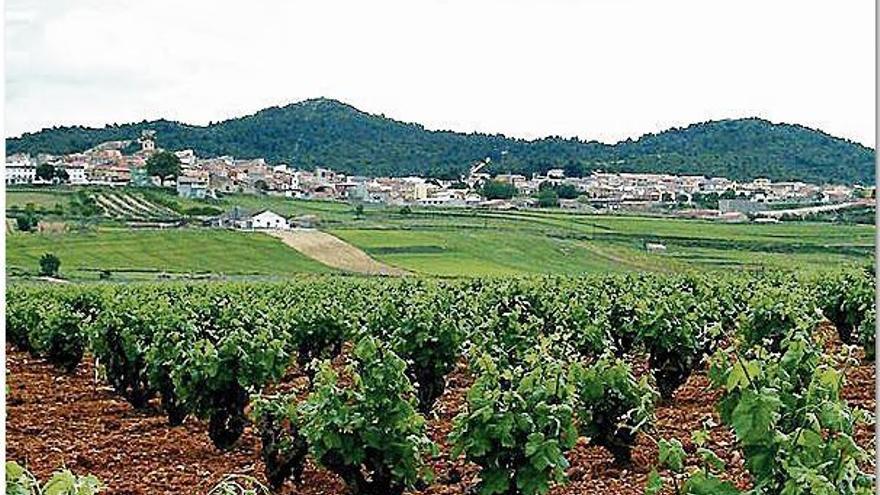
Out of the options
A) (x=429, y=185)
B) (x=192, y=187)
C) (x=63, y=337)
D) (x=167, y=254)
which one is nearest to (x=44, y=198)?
(x=63, y=337)

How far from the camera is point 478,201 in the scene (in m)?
11.6

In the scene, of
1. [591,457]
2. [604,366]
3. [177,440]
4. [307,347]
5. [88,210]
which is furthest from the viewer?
[88,210]

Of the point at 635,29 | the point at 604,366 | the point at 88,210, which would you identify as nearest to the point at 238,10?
the point at 604,366

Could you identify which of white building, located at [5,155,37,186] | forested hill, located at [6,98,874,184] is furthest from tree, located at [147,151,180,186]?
white building, located at [5,155,37,186]

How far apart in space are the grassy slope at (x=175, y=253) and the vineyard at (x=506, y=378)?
3225 mm

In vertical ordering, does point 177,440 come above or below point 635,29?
below

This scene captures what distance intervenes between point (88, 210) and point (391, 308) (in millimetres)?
5385

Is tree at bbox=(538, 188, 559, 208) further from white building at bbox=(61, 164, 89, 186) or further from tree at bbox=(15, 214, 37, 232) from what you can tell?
tree at bbox=(15, 214, 37, 232)

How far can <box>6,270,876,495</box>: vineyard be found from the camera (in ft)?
6.59

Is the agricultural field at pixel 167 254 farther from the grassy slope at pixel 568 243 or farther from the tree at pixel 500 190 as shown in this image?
the tree at pixel 500 190

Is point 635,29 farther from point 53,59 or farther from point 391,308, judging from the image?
point 53,59

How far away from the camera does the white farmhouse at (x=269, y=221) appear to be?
444 inches

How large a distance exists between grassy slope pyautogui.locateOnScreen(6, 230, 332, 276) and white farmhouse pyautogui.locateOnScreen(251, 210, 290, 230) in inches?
4.7

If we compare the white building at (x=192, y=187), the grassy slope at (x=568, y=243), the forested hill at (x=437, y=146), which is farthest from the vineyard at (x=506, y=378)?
the forested hill at (x=437, y=146)
